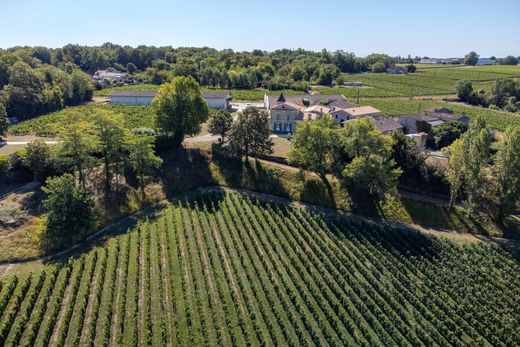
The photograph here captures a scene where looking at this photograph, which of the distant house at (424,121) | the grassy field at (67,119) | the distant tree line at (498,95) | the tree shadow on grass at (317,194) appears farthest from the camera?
the distant tree line at (498,95)

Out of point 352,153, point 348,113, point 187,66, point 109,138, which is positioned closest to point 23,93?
point 109,138

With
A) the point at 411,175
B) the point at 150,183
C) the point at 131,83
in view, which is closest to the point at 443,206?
the point at 411,175

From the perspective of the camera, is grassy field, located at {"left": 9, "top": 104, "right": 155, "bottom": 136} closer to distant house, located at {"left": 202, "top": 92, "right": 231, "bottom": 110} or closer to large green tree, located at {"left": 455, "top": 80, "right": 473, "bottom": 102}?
distant house, located at {"left": 202, "top": 92, "right": 231, "bottom": 110}

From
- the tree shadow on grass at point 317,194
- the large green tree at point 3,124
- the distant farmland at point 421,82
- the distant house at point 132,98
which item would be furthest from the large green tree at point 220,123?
the distant farmland at point 421,82

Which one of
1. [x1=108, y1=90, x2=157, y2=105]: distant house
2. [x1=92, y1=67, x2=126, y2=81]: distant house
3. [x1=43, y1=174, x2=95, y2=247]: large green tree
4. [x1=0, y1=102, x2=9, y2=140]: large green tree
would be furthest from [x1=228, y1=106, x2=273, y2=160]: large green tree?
[x1=92, y1=67, x2=126, y2=81]: distant house

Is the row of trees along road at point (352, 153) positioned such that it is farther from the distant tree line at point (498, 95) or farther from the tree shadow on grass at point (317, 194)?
the distant tree line at point (498, 95)

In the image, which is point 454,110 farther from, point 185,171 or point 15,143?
point 15,143
